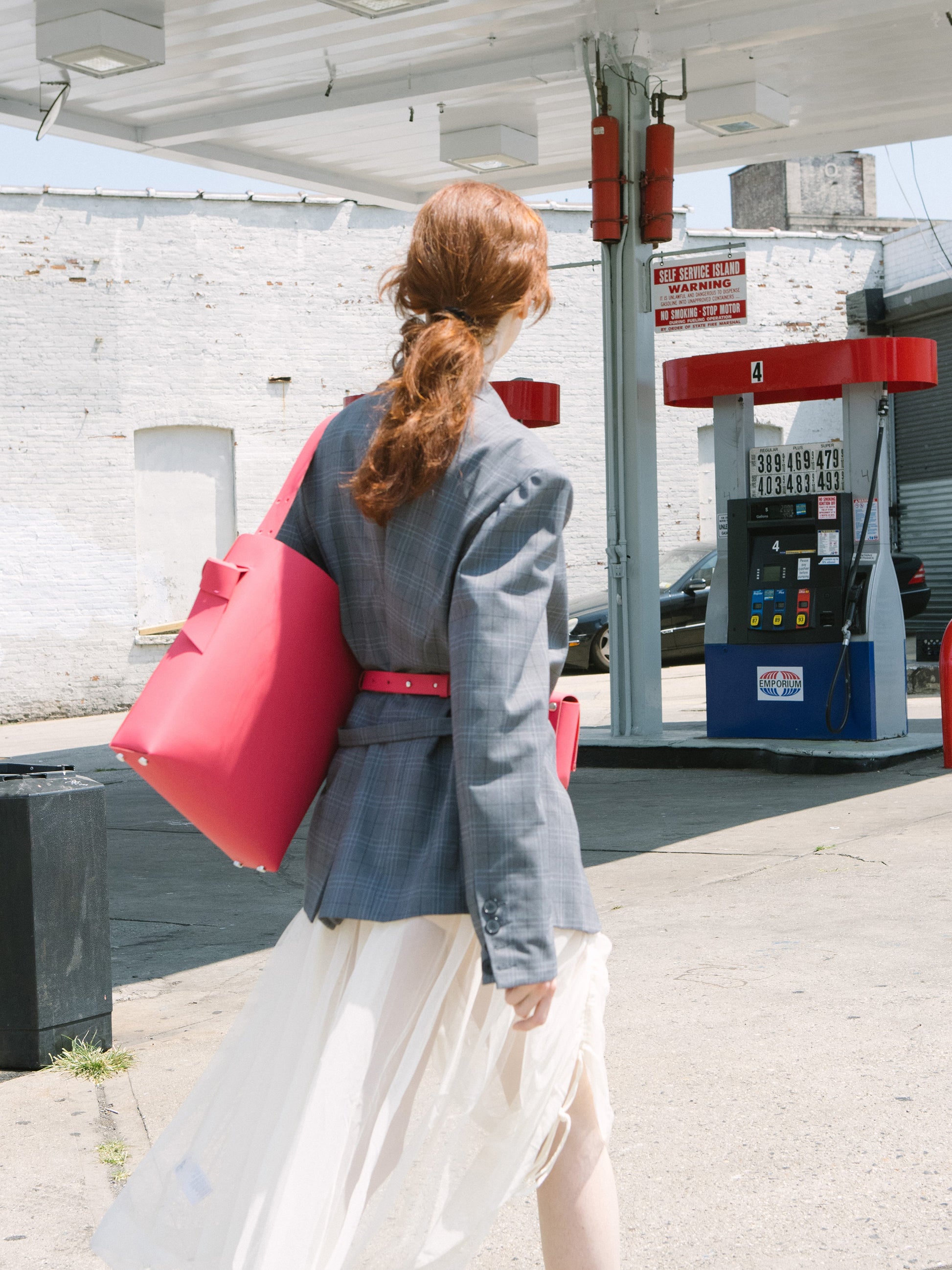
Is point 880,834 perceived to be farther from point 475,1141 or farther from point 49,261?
point 49,261

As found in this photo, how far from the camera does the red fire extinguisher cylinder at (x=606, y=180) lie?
9.67 metres

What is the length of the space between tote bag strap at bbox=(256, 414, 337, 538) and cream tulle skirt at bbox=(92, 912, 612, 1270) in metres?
0.66

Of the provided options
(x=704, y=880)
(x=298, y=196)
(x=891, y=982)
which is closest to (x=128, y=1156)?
(x=891, y=982)

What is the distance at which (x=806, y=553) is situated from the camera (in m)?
9.77

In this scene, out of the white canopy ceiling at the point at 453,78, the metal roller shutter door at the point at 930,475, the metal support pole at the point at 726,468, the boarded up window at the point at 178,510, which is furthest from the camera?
the metal roller shutter door at the point at 930,475

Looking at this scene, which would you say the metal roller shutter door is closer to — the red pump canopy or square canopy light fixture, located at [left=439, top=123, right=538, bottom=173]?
square canopy light fixture, located at [left=439, top=123, right=538, bottom=173]

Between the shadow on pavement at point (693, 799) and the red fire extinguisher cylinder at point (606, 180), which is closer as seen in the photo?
the shadow on pavement at point (693, 799)

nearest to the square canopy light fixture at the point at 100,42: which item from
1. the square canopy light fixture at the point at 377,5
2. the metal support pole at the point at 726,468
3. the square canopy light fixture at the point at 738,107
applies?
the square canopy light fixture at the point at 377,5

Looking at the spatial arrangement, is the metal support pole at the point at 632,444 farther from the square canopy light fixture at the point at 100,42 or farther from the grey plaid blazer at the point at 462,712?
the grey plaid blazer at the point at 462,712

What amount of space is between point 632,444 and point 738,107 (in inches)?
117

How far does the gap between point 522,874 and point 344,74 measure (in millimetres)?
9856

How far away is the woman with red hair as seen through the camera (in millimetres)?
2088

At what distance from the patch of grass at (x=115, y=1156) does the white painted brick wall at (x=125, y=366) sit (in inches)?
538

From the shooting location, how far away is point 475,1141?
2.21 meters
